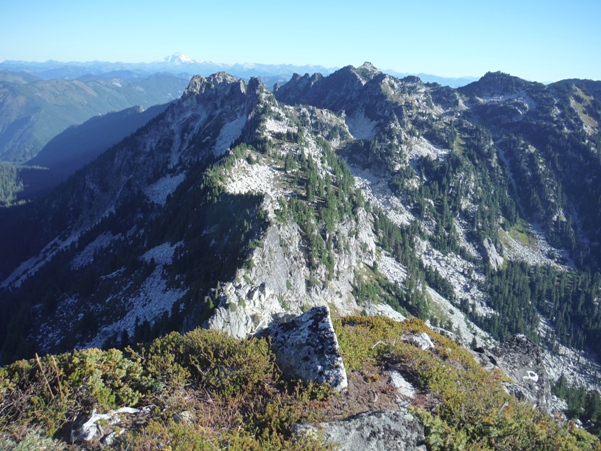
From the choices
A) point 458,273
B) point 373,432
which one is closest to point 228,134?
point 458,273

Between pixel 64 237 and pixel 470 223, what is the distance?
166061 millimetres

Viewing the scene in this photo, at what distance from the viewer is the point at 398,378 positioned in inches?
600

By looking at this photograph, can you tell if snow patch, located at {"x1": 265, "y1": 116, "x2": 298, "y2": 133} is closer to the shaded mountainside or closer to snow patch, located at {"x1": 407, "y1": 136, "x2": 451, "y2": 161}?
Result: the shaded mountainside

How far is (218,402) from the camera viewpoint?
11.8 meters

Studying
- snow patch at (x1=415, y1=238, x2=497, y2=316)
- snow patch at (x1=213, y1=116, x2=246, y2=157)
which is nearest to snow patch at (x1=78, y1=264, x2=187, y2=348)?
snow patch at (x1=213, y1=116, x2=246, y2=157)

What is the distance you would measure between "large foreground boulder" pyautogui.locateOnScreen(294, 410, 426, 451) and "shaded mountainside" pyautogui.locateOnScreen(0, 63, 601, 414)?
1364 inches

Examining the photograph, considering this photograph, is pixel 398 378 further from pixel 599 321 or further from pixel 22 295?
pixel 599 321

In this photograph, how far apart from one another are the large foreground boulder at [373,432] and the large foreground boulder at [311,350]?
2.16 meters

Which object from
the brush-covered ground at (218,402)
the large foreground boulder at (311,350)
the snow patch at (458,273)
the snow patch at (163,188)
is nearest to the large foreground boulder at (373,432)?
the brush-covered ground at (218,402)

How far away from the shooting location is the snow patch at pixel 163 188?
357 ft

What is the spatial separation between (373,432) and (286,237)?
193ft

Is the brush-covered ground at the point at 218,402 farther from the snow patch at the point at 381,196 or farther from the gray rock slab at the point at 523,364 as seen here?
the snow patch at the point at 381,196

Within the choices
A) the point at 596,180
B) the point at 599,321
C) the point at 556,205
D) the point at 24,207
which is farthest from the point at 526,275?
the point at 24,207

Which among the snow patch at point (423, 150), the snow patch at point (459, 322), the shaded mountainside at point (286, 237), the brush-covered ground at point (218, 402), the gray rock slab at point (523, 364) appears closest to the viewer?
the brush-covered ground at point (218, 402)
